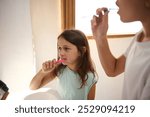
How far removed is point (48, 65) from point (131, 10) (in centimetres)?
26

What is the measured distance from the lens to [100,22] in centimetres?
65

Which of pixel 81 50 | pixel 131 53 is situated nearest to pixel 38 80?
pixel 81 50

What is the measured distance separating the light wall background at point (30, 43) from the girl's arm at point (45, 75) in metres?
0.01

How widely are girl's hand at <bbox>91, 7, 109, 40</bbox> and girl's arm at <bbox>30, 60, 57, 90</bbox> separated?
0.13 metres

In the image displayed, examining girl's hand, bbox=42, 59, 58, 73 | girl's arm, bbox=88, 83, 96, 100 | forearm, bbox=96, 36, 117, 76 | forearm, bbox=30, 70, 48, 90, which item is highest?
forearm, bbox=96, 36, 117, 76

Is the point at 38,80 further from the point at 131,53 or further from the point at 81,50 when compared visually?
the point at 131,53

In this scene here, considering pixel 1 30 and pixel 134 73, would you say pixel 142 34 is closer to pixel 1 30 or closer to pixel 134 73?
pixel 134 73

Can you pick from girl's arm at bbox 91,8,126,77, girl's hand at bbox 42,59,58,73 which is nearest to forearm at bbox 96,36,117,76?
girl's arm at bbox 91,8,126,77

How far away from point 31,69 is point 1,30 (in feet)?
0.44

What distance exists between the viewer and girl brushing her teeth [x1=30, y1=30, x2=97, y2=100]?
0.64 meters

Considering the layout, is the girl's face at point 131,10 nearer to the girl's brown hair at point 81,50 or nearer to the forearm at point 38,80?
the girl's brown hair at point 81,50

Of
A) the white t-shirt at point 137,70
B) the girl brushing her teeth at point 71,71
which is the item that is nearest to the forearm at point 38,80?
the girl brushing her teeth at point 71,71

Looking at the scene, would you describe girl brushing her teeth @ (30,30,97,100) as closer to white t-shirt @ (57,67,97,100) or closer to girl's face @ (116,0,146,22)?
white t-shirt @ (57,67,97,100)

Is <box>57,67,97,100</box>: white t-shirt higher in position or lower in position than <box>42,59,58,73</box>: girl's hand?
lower
